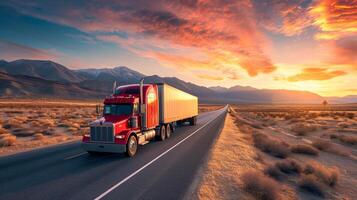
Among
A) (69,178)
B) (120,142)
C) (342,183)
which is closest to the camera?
(69,178)

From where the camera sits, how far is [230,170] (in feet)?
37.1

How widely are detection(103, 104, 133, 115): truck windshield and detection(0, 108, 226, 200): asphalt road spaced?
2419 mm

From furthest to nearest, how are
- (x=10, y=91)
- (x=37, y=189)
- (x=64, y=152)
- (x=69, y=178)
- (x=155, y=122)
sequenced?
1. (x=10, y=91)
2. (x=155, y=122)
3. (x=64, y=152)
4. (x=69, y=178)
5. (x=37, y=189)

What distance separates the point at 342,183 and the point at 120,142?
10469mm

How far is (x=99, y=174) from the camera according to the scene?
10336 mm

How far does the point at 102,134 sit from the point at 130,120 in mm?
1861

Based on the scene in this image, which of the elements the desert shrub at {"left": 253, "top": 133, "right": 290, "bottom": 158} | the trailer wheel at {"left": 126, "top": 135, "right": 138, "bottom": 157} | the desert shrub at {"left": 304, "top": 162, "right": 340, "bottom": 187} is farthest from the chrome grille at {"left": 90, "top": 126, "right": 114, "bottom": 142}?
the desert shrub at {"left": 253, "top": 133, "right": 290, "bottom": 158}

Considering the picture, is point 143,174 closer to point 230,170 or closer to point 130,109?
point 230,170

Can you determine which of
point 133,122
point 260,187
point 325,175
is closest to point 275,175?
point 325,175

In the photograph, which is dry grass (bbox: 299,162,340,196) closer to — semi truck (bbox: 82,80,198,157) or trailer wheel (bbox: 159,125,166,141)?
semi truck (bbox: 82,80,198,157)

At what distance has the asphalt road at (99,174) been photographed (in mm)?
8242

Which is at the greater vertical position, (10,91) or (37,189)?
(10,91)

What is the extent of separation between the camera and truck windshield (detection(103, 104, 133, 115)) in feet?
48.1

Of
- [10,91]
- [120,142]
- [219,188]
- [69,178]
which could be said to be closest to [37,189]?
[69,178]
